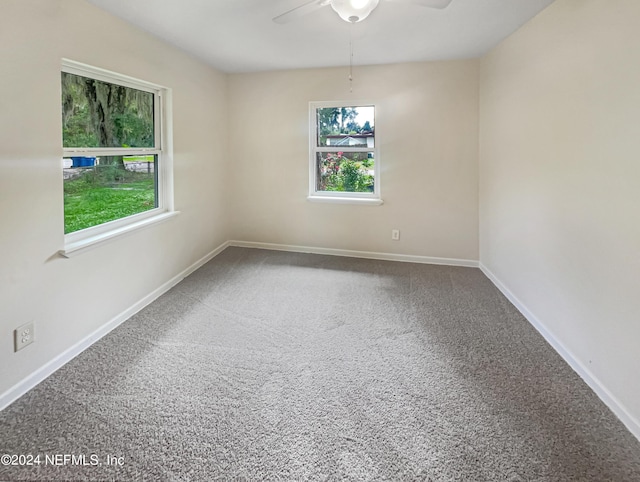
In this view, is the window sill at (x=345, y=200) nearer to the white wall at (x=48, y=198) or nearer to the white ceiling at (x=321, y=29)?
the white ceiling at (x=321, y=29)

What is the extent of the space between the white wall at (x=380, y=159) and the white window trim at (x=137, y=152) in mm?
1374

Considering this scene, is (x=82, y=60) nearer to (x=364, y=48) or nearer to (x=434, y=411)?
(x=364, y=48)

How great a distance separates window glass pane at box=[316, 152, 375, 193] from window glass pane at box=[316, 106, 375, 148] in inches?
5.5

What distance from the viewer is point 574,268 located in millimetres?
2223

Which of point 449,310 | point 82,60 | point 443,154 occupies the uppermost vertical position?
point 82,60

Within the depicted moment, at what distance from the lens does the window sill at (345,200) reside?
4.41 m

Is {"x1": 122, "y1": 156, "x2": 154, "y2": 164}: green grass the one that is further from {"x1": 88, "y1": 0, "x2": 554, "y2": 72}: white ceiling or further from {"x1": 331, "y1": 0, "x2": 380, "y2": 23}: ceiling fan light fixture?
{"x1": 331, "y1": 0, "x2": 380, "y2": 23}: ceiling fan light fixture

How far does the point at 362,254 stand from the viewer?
4582 mm

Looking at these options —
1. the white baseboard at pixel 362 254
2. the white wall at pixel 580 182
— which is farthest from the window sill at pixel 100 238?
the white wall at pixel 580 182

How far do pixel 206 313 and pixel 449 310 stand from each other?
1.96 m

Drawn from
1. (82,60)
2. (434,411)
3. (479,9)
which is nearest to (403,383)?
(434,411)

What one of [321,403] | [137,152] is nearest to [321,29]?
[137,152]

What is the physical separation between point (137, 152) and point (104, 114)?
421 mm

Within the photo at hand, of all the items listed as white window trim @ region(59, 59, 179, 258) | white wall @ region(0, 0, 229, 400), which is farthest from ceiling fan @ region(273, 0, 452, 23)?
white window trim @ region(59, 59, 179, 258)
